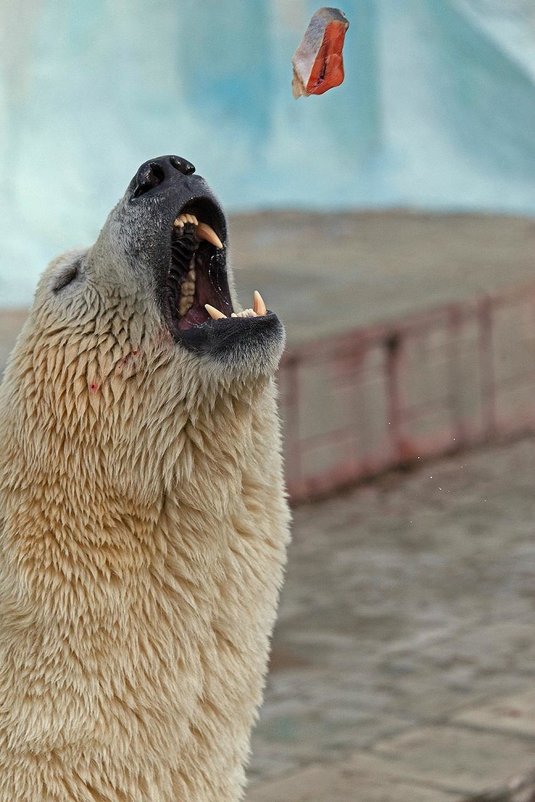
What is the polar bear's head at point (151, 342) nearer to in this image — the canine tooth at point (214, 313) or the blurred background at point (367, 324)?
the canine tooth at point (214, 313)

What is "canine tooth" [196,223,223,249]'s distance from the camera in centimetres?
264

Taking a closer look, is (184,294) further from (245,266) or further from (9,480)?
(245,266)

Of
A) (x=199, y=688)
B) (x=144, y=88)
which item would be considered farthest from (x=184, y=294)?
(x=144, y=88)

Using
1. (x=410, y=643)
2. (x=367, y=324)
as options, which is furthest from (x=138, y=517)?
(x=367, y=324)

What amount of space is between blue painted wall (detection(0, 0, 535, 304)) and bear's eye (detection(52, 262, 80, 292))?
11.2 ft

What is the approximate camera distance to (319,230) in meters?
12.2

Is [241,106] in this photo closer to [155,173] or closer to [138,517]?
[155,173]

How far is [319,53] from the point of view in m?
2.71

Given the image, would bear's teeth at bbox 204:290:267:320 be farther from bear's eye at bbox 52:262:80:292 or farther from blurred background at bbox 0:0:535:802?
blurred background at bbox 0:0:535:802

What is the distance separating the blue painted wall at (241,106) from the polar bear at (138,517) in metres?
3.63

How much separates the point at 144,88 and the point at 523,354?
3.11m

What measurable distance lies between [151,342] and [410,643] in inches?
154

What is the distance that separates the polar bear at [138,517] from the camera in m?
2.58

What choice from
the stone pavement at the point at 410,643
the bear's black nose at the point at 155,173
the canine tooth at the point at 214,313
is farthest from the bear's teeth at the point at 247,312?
the stone pavement at the point at 410,643
